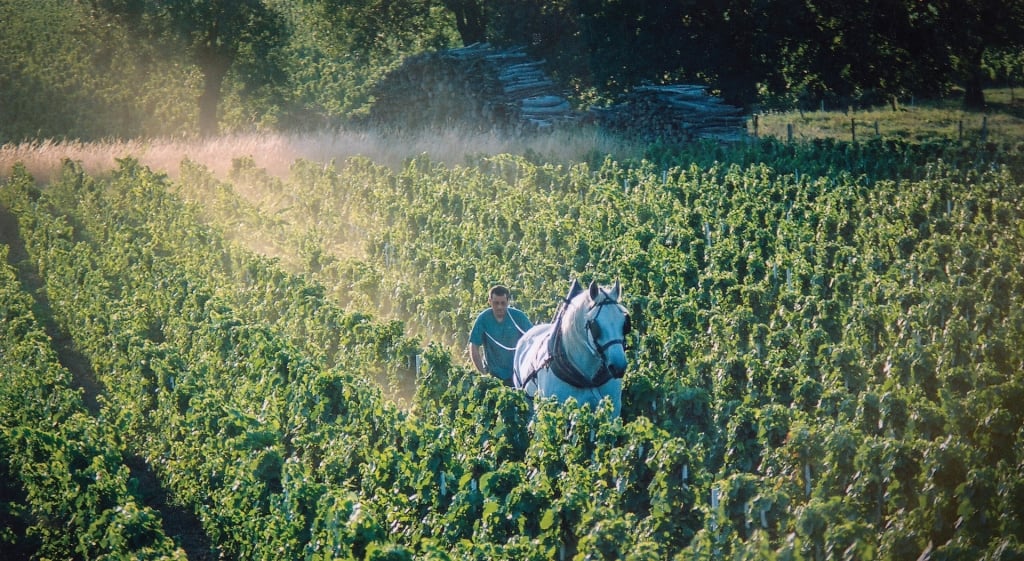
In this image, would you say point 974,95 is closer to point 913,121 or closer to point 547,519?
point 913,121

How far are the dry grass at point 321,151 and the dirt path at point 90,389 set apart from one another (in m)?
5.25

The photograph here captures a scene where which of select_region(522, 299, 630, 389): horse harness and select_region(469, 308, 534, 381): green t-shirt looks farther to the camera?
select_region(469, 308, 534, 381): green t-shirt

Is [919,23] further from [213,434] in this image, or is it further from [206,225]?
[213,434]

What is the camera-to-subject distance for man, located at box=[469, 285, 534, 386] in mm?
10750

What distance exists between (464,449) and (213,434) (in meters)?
2.45

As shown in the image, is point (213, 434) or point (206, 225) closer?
point (213, 434)

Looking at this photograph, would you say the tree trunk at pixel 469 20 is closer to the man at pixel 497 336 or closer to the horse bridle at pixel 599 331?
the man at pixel 497 336

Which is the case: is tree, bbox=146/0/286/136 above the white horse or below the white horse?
above

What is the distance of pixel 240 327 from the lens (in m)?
12.6

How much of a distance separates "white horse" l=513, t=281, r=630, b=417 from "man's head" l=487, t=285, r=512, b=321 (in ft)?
1.64

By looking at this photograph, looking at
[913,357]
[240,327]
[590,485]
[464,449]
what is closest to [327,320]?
[240,327]

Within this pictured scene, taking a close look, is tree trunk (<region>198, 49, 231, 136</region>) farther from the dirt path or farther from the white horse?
the white horse

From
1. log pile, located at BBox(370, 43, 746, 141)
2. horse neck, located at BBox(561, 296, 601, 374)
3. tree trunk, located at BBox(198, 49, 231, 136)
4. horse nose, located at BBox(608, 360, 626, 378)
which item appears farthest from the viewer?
tree trunk, located at BBox(198, 49, 231, 136)

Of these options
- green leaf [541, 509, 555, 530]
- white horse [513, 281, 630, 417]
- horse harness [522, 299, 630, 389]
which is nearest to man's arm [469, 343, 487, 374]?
white horse [513, 281, 630, 417]
